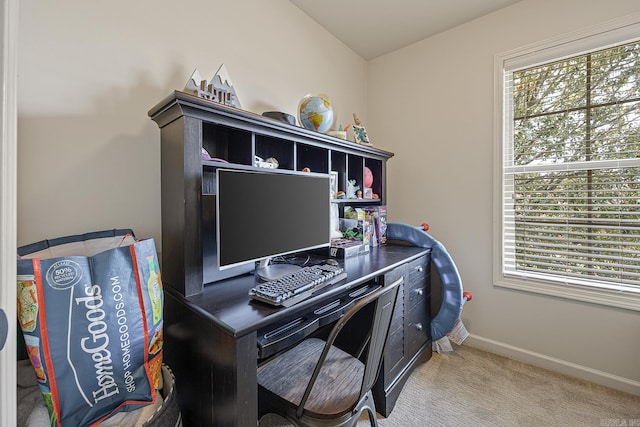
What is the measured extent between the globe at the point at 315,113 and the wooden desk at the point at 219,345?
0.98m

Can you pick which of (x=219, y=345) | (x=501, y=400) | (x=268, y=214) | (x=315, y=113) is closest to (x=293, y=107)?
(x=315, y=113)

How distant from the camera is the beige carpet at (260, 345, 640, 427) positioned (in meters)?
1.48

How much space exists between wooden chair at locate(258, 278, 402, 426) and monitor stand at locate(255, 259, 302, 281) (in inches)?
14.7

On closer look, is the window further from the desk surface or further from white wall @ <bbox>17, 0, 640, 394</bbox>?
the desk surface

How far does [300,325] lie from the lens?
108 centimetres

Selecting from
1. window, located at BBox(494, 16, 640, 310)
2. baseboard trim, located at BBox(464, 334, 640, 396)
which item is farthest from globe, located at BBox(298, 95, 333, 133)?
baseboard trim, located at BBox(464, 334, 640, 396)

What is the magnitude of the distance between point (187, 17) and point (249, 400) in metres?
1.78

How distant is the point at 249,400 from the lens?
2.98 feet

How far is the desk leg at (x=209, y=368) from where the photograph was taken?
2.89 ft

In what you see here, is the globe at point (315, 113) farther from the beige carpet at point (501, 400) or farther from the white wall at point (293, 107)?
the beige carpet at point (501, 400)

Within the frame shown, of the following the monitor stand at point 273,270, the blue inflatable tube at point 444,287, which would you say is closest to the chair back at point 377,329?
the monitor stand at point 273,270

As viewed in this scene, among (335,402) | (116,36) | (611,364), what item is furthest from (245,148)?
(611,364)

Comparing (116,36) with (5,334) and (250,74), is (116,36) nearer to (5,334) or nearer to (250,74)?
(250,74)

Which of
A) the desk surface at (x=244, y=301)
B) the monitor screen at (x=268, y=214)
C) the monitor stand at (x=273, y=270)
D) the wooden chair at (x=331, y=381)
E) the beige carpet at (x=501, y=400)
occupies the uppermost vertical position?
the monitor screen at (x=268, y=214)
